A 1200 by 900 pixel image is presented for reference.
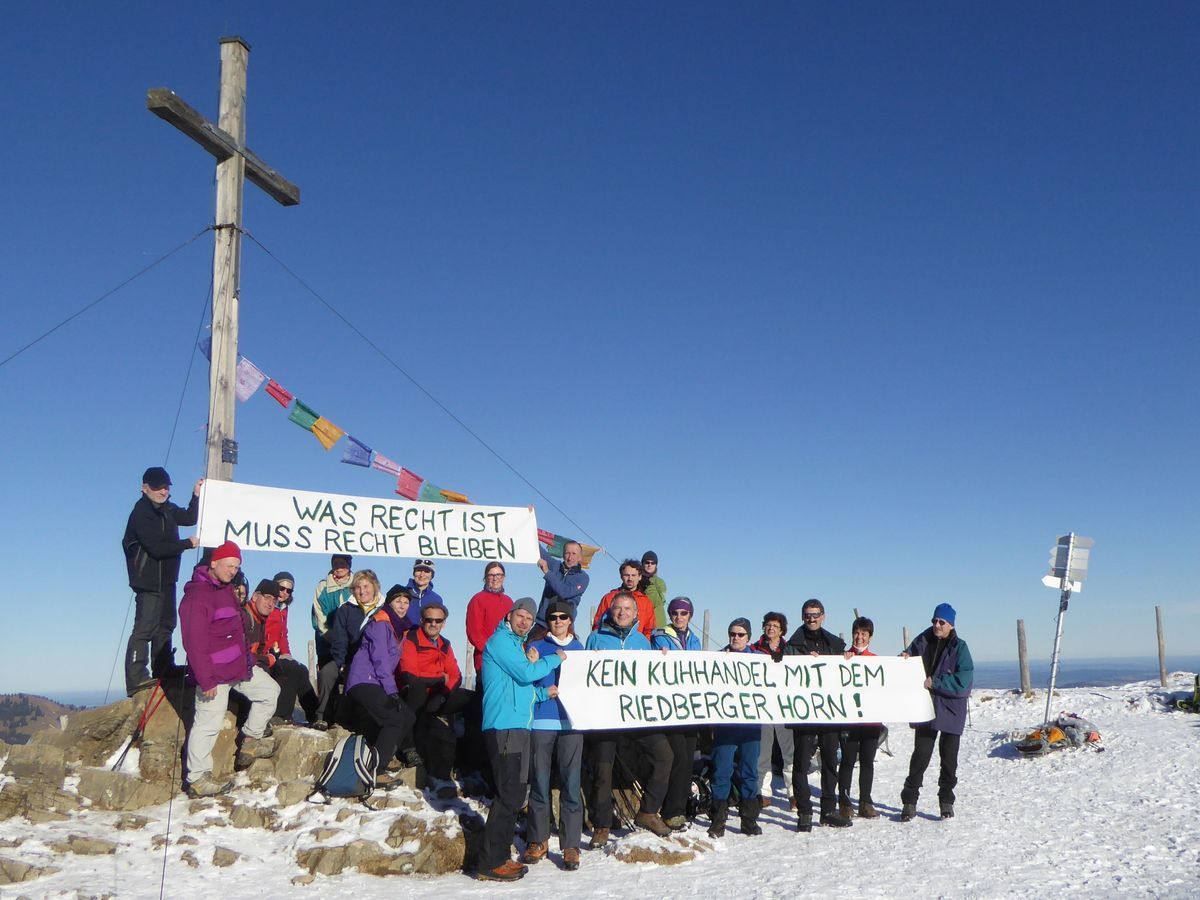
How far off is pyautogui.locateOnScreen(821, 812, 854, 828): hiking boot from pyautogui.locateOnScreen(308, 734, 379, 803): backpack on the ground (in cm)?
451

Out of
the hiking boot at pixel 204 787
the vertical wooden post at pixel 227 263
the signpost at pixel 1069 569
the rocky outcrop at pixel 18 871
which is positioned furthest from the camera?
the signpost at pixel 1069 569

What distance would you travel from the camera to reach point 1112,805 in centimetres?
996

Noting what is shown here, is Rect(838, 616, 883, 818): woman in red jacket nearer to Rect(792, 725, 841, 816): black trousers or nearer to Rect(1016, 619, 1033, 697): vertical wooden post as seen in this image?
Rect(792, 725, 841, 816): black trousers

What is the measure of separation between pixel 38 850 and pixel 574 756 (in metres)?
4.11

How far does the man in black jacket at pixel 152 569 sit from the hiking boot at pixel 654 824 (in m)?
4.91

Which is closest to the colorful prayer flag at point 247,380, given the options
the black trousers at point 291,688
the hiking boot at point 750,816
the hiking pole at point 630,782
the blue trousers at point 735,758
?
the black trousers at point 291,688

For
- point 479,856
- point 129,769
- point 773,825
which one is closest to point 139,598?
point 129,769

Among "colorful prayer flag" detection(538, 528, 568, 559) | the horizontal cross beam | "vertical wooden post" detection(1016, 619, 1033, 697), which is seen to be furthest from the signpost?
the horizontal cross beam

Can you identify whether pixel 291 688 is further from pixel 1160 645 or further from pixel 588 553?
pixel 1160 645

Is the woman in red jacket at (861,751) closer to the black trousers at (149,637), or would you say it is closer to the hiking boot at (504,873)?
the hiking boot at (504,873)

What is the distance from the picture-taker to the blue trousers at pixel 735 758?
8.57 metres

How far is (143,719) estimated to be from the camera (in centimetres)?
836

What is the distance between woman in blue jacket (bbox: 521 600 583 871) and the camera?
7.54 metres

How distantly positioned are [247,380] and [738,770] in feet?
22.2
